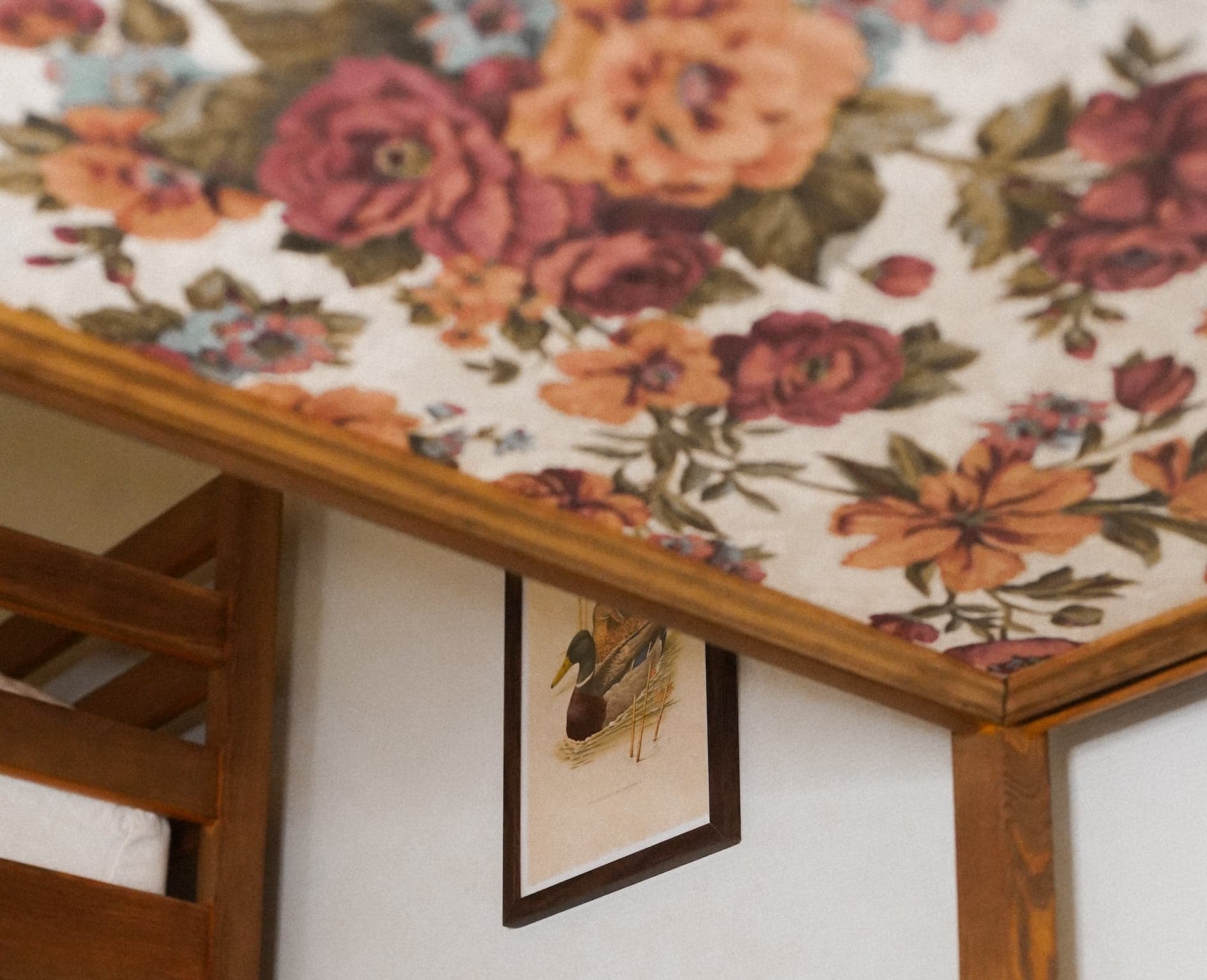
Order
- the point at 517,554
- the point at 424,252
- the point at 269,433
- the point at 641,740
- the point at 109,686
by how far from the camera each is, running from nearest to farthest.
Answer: the point at 424,252 → the point at 269,433 → the point at 517,554 → the point at 641,740 → the point at 109,686

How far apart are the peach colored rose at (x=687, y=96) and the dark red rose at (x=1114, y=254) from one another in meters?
0.15

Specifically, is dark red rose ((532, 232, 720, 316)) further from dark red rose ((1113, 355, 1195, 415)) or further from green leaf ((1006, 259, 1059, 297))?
dark red rose ((1113, 355, 1195, 415))

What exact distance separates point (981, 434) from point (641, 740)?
904mm

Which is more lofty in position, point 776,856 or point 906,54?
point 906,54

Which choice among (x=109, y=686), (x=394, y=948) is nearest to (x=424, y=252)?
(x=394, y=948)

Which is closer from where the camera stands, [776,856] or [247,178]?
[247,178]

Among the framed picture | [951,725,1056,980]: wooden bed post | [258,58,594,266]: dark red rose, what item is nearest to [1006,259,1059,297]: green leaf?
[258,58,594,266]: dark red rose

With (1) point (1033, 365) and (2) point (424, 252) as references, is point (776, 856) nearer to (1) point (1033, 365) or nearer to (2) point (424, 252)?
(1) point (1033, 365)

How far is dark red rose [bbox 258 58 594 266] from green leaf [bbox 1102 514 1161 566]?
0.47 metres

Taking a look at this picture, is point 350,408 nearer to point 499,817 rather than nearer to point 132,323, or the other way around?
point 132,323

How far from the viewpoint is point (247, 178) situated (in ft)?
2.31

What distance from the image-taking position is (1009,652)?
119 cm

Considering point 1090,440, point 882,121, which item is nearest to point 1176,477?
point 1090,440

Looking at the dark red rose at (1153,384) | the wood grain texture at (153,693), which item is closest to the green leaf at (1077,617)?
the dark red rose at (1153,384)
